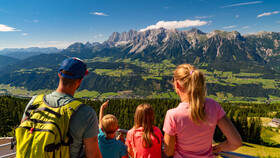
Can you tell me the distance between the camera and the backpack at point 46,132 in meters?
2.58

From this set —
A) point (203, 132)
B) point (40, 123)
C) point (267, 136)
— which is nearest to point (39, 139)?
point (40, 123)

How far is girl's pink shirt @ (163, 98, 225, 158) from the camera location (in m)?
3.02

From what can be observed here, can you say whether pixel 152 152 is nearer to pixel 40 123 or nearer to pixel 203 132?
pixel 203 132

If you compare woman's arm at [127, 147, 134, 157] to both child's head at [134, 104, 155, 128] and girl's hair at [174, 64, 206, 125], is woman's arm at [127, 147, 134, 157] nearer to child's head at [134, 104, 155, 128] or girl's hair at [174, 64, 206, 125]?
child's head at [134, 104, 155, 128]

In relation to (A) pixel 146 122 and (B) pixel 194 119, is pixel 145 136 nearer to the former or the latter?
(A) pixel 146 122

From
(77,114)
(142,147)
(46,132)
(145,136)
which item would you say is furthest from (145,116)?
(46,132)

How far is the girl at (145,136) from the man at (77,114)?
4.21ft

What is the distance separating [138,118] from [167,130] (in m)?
1.15

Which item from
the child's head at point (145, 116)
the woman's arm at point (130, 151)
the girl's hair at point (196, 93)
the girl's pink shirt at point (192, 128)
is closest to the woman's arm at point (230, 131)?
the girl's pink shirt at point (192, 128)

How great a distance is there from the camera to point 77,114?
273cm

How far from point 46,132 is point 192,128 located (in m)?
2.80

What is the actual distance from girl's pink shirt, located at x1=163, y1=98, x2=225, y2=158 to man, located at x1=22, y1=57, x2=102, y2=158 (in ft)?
5.22

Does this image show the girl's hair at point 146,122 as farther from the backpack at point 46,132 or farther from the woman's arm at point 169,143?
the backpack at point 46,132

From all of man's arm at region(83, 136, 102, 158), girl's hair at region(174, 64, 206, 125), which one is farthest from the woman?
man's arm at region(83, 136, 102, 158)
